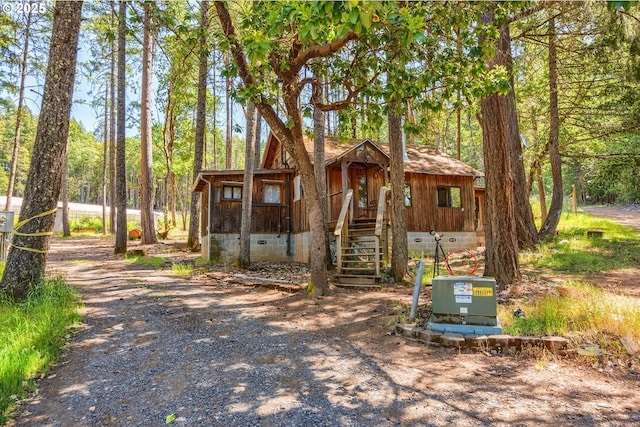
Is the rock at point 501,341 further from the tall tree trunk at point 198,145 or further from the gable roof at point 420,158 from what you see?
the tall tree trunk at point 198,145

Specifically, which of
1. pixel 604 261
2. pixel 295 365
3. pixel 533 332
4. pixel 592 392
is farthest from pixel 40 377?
pixel 604 261

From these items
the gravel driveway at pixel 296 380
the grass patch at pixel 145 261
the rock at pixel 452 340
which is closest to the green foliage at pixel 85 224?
the grass patch at pixel 145 261

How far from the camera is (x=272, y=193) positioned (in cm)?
1478

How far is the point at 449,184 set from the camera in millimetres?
16578

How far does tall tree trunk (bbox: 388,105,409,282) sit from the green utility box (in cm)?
412

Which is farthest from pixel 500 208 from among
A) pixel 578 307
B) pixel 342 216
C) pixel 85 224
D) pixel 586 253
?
pixel 85 224

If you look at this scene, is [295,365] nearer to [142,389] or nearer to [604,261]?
[142,389]

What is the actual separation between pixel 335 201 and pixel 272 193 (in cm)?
285

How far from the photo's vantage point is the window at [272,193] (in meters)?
14.7

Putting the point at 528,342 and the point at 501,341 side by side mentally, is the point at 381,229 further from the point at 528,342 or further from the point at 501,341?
the point at 528,342

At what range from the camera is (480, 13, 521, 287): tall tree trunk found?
718cm

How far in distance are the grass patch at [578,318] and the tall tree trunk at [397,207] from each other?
359 cm

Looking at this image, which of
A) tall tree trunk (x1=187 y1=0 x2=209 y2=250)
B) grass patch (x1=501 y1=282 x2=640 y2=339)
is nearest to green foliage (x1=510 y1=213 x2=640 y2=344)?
grass patch (x1=501 y1=282 x2=640 y2=339)

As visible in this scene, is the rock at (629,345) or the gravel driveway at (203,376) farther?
the rock at (629,345)
